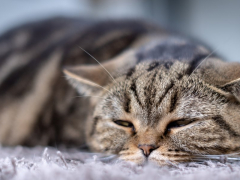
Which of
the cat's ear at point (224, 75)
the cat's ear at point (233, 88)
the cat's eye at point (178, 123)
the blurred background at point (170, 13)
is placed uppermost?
the blurred background at point (170, 13)

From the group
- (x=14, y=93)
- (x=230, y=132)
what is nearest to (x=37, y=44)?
(x=14, y=93)

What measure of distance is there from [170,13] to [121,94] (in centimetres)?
248

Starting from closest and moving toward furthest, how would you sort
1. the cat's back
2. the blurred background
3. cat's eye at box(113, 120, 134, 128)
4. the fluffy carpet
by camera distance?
the fluffy carpet → cat's eye at box(113, 120, 134, 128) → the cat's back → the blurred background

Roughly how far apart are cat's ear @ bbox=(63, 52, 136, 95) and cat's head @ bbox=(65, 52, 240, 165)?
0.32ft

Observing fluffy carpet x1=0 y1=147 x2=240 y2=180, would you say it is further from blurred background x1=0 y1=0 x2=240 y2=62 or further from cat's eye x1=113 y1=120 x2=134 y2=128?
blurred background x1=0 y1=0 x2=240 y2=62

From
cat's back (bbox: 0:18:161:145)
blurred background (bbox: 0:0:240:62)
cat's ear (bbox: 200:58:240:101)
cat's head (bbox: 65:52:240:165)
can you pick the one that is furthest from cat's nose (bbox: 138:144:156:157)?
blurred background (bbox: 0:0:240:62)

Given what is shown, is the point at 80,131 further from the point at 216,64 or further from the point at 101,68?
the point at 216,64

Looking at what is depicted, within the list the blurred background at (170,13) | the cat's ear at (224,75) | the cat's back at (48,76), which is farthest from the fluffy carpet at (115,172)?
the blurred background at (170,13)

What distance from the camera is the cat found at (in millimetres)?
897

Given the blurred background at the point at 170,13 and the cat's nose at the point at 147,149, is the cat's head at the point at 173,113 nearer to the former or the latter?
the cat's nose at the point at 147,149

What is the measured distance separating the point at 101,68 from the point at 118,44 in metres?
0.38

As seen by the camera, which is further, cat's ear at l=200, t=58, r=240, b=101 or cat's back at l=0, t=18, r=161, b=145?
cat's back at l=0, t=18, r=161, b=145

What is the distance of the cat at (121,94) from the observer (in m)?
0.90

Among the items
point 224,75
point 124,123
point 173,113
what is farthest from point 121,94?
point 224,75
